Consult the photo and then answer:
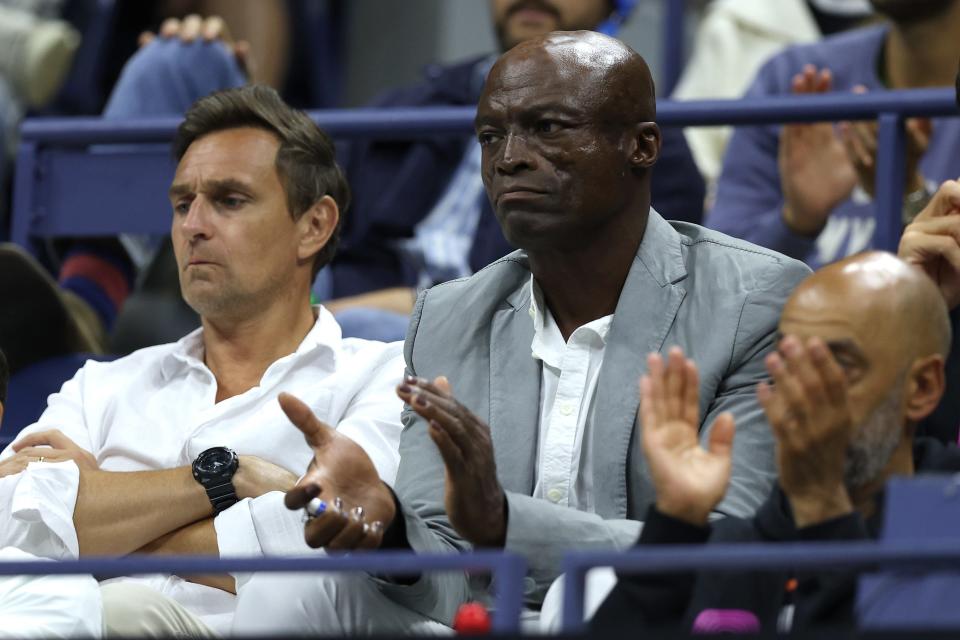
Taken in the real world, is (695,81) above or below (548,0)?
below

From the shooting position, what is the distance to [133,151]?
5066 mm

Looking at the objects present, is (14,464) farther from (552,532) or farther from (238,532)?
(552,532)

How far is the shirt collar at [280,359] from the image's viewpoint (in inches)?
158

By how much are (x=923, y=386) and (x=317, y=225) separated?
5.35 ft

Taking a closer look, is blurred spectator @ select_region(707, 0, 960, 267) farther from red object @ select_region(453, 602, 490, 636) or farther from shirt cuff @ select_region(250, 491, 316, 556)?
red object @ select_region(453, 602, 490, 636)

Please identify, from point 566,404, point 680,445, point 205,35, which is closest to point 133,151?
point 205,35

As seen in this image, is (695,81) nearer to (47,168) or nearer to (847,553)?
(47,168)

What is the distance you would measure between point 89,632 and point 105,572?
439mm

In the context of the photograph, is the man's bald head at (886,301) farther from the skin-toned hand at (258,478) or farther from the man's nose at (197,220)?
the man's nose at (197,220)

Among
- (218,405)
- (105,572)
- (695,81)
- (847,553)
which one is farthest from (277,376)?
(695,81)

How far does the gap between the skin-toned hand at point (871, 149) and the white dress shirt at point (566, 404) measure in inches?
53.1

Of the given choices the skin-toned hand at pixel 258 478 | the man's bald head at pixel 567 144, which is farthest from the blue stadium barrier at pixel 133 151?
the skin-toned hand at pixel 258 478

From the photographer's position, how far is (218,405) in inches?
155

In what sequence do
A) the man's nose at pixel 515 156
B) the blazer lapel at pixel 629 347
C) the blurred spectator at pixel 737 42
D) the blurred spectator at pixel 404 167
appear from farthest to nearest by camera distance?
1. the blurred spectator at pixel 737 42
2. the blurred spectator at pixel 404 167
3. the man's nose at pixel 515 156
4. the blazer lapel at pixel 629 347
